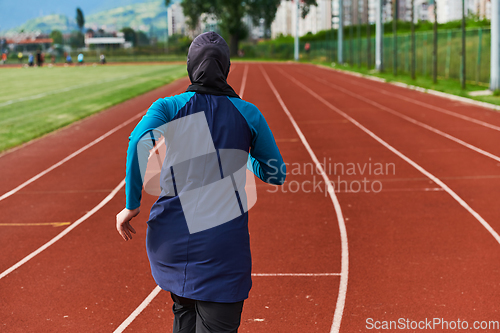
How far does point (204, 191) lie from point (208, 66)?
1.74 ft

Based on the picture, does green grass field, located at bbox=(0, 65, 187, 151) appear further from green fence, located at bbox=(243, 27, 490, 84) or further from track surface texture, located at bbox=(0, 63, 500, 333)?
green fence, located at bbox=(243, 27, 490, 84)

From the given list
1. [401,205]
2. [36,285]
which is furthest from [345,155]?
[36,285]

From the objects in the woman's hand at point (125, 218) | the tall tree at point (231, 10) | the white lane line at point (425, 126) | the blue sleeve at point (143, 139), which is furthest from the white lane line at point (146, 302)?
the tall tree at point (231, 10)

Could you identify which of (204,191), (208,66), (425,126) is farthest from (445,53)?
(204,191)

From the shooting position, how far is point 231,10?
2923 inches

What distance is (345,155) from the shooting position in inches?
427

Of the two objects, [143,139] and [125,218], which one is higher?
[143,139]

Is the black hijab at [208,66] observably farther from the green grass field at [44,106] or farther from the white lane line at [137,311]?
the green grass field at [44,106]

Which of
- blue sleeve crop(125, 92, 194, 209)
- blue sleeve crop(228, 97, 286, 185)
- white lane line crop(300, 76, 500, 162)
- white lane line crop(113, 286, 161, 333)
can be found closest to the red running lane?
white lane line crop(300, 76, 500, 162)

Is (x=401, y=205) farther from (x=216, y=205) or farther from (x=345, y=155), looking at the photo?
(x=216, y=205)

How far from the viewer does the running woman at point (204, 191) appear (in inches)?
93.6

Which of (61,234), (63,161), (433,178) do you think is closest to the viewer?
(61,234)

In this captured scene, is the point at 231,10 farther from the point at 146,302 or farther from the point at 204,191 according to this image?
the point at 204,191

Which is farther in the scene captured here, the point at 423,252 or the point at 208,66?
the point at 423,252
